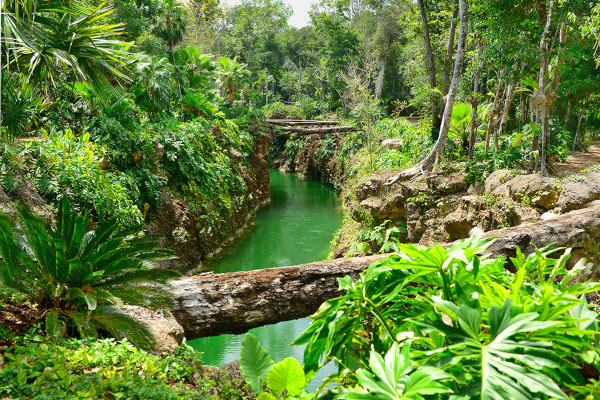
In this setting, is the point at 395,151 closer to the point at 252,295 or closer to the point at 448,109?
the point at 448,109

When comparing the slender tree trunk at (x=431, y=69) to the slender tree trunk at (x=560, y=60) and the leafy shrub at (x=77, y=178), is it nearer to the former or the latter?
the slender tree trunk at (x=560, y=60)

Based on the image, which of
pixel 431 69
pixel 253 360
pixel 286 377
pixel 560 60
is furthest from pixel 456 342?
pixel 431 69

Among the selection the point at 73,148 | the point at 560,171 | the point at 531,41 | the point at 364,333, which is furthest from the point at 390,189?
the point at 364,333

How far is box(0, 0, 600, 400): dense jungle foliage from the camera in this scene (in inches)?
56.4

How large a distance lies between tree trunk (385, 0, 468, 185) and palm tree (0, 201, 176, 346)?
7.04 metres

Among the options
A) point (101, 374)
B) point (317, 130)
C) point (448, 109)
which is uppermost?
point (448, 109)

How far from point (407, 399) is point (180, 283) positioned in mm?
2487

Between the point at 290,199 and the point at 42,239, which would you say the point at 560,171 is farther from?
the point at 290,199

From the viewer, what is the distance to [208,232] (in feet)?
33.6

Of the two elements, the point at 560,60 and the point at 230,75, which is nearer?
the point at 560,60

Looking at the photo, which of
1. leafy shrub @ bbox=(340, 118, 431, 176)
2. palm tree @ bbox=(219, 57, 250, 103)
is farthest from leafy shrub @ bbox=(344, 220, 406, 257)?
palm tree @ bbox=(219, 57, 250, 103)

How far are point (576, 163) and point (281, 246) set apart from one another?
26.4 ft

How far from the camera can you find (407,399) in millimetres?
1270

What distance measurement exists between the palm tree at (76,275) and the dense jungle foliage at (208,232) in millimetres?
14
